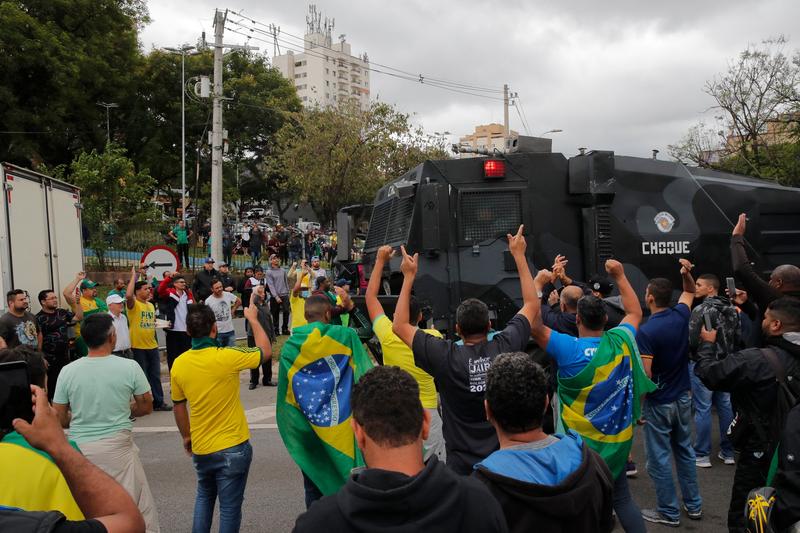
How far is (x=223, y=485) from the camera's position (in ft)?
13.8

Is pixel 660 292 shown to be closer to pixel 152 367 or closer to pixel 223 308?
pixel 223 308

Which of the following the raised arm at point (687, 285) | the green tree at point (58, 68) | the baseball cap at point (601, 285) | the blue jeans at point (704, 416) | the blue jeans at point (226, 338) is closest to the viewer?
the raised arm at point (687, 285)

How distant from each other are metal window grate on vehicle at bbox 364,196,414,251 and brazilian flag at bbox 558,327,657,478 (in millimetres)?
3896

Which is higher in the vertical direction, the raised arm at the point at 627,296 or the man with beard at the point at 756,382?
the raised arm at the point at 627,296

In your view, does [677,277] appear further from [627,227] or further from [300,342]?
[300,342]

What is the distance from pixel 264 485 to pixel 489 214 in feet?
12.2

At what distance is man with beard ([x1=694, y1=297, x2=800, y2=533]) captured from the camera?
3.51 metres

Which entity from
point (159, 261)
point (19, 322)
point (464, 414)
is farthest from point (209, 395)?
point (159, 261)

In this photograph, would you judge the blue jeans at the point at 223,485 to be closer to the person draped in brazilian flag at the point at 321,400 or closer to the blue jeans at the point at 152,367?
the person draped in brazilian flag at the point at 321,400

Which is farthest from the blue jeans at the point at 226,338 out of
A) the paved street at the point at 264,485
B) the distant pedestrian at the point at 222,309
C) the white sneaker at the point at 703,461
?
the white sneaker at the point at 703,461

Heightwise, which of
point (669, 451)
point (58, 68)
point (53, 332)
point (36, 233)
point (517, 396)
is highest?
point (58, 68)

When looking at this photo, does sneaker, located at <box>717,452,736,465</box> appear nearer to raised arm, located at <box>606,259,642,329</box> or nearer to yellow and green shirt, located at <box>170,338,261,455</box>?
raised arm, located at <box>606,259,642,329</box>

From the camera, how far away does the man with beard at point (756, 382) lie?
351 centimetres

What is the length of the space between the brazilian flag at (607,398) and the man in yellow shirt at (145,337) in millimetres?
6681
